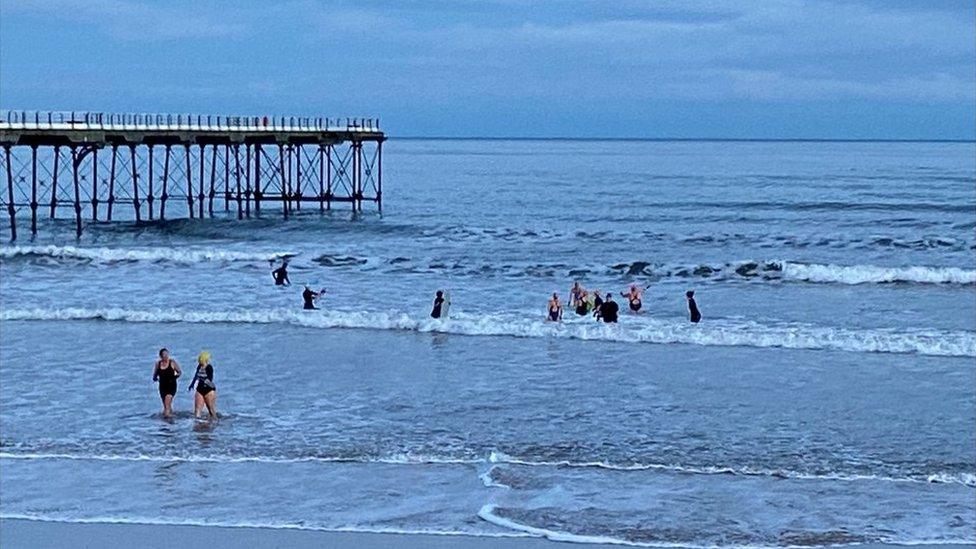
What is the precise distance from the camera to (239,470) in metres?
14.5

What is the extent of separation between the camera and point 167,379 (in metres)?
17.6

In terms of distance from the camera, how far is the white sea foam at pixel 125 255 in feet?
128

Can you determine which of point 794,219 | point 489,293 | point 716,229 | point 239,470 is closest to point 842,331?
point 489,293

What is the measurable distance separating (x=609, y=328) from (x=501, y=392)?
662 centimetres

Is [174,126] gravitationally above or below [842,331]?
above

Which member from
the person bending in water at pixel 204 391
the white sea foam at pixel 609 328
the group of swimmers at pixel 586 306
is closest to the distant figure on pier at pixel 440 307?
the group of swimmers at pixel 586 306

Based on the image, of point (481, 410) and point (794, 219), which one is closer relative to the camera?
point (481, 410)

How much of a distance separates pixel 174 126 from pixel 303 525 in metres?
37.6

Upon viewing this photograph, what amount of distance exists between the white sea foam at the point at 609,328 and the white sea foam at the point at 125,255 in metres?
11.4

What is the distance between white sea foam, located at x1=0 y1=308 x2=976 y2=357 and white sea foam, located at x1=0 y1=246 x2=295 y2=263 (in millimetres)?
11401

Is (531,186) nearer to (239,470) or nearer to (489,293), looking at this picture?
(489,293)

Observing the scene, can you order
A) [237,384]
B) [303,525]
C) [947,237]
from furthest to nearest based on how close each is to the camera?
1. [947,237]
2. [237,384]
3. [303,525]

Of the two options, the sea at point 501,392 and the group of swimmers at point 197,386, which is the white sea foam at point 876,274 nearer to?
the sea at point 501,392

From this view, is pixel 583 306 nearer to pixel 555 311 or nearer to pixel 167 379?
pixel 555 311
